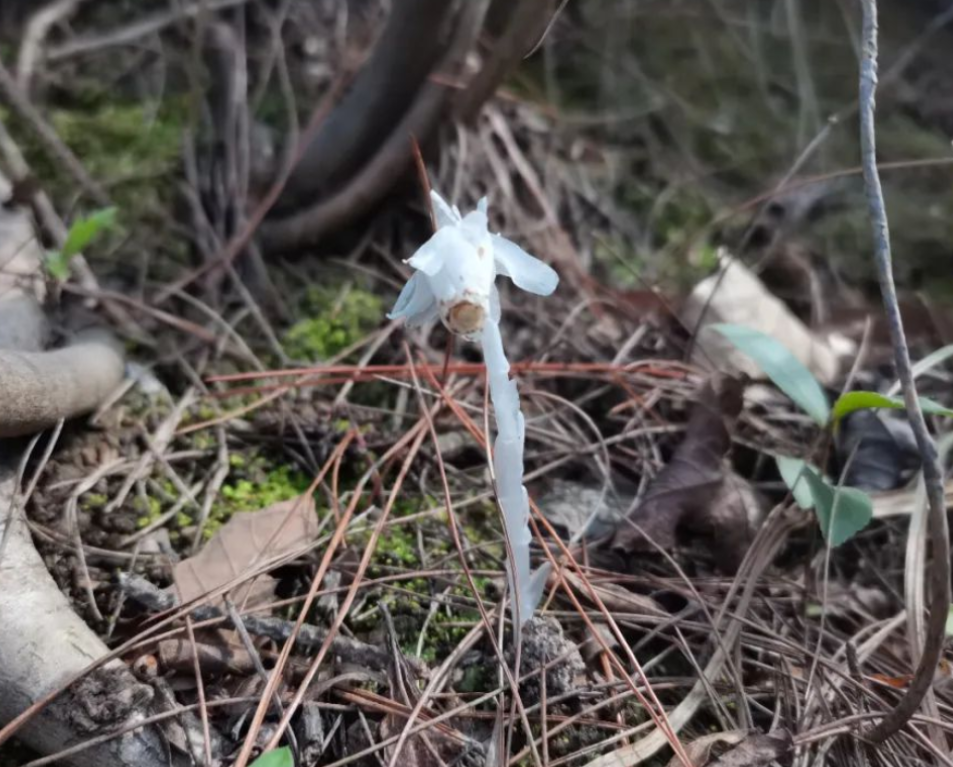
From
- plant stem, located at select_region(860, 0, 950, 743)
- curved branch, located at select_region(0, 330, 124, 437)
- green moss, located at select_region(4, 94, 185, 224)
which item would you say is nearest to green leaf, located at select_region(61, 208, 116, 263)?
→ curved branch, located at select_region(0, 330, 124, 437)

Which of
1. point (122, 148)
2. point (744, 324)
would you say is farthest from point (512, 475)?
point (122, 148)

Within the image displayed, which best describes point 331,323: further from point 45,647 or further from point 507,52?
point 45,647

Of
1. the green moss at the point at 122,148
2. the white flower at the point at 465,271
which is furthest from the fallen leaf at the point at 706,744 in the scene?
the green moss at the point at 122,148

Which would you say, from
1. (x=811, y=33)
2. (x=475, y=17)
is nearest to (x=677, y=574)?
(x=475, y=17)

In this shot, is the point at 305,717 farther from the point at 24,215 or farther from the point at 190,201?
the point at 190,201

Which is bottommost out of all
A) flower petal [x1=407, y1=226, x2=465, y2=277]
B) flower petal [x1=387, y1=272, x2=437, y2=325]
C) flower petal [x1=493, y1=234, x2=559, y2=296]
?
flower petal [x1=387, y1=272, x2=437, y2=325]

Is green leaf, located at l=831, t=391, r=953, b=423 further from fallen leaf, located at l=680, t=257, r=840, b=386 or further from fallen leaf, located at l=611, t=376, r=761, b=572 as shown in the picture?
fallen leaf, located at l=680, t=257, r=840, b=386

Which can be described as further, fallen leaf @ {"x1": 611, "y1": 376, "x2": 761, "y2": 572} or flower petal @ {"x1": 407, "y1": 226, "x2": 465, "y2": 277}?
fallen leaf @ {"x1": 611, "y1": 376, "x2": 761, "y2": 572}
